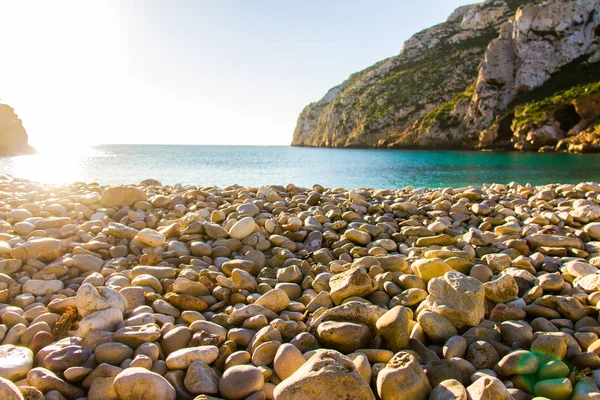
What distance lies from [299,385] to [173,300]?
1.66 m

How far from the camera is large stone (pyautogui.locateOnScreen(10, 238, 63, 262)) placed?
417 centimetres

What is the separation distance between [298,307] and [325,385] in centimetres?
130

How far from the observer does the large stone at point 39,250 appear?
417cm

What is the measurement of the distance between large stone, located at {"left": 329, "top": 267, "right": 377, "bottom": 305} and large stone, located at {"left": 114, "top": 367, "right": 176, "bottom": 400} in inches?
64.7

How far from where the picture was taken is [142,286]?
360cm

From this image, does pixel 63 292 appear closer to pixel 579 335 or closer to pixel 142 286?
pixel 142 286

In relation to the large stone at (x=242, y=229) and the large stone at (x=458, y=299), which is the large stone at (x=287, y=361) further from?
the large stone at (x=242, y=229)

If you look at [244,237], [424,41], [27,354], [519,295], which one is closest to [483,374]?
[519,295]

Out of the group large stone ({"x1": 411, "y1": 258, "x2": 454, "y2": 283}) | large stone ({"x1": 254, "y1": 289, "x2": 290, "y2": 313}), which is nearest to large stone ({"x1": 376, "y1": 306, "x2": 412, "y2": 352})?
large stone ({"x1": 254, "y1": 289, "x2": 290, "y2": 313})

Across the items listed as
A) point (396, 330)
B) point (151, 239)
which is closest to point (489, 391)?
point (396, 330)

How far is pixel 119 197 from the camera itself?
656 cm

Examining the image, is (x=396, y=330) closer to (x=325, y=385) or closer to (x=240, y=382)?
(x=325, y=385)

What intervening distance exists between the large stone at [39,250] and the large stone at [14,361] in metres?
1.91

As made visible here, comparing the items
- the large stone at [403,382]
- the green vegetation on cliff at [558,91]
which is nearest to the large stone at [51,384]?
the large stone at [403,382]
